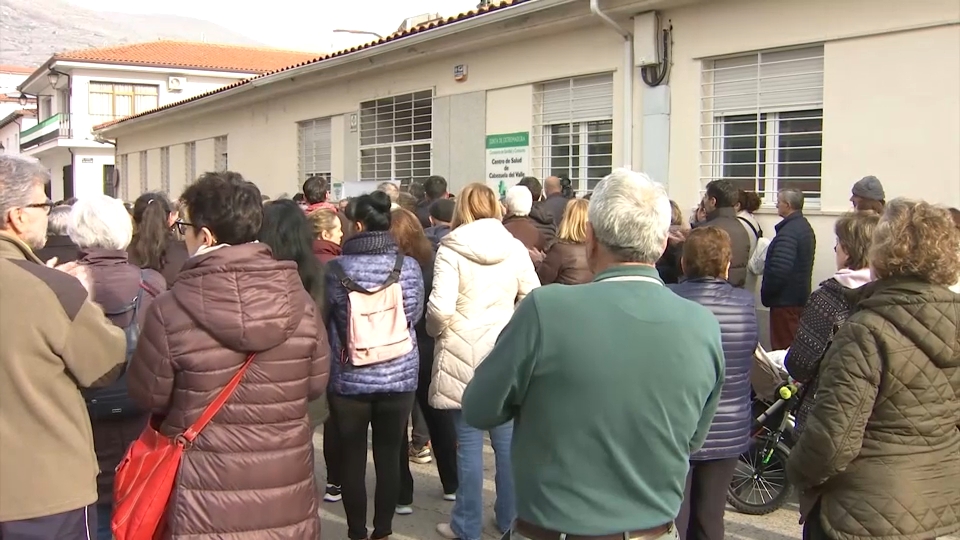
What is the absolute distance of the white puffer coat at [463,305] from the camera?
4613mm

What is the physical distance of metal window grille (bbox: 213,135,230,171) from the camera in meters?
19.7

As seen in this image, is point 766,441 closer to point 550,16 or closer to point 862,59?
point 862,59

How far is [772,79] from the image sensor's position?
27.1ft

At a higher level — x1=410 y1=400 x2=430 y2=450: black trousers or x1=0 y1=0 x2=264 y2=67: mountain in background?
x1=0 y1=0 x2=264 y2=67: mountain in background

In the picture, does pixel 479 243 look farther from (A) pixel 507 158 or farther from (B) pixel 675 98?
(A) pixel 507 158

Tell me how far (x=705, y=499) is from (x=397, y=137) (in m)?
10.5

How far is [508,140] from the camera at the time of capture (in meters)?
11.2

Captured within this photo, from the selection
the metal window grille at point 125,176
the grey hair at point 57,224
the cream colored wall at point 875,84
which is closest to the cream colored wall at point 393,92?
the cream colored wall at point 875,84

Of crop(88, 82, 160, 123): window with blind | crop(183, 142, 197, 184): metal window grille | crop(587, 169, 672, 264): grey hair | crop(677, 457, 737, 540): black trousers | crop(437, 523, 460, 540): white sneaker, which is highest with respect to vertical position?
crop(88, 82, 160, 123): window with blind

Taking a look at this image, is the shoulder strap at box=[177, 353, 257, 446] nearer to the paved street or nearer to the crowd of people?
the crowd of people

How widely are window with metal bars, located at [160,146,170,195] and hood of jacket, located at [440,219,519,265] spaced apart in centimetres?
2021

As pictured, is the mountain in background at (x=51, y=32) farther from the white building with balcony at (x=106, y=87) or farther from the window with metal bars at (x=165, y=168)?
the window with metal bars at (x=165, y=168)

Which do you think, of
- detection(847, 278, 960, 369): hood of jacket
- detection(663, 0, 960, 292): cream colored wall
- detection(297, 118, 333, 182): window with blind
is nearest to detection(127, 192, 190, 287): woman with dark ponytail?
detection(847, 278, 960, 369): hood of jacket

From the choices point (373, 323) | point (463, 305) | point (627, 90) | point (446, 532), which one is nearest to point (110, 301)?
point (373, 323)
